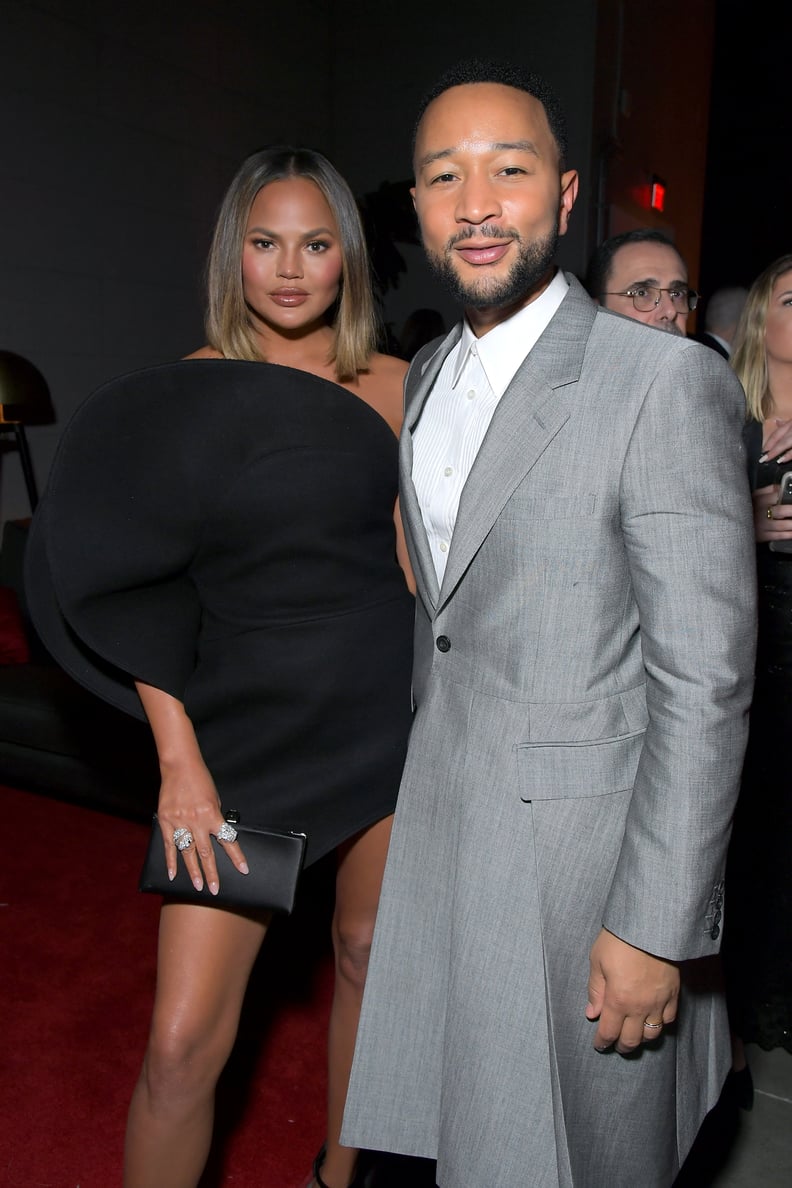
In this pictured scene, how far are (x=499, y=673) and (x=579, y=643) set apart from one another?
0.35 feet

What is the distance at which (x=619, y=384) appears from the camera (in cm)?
100

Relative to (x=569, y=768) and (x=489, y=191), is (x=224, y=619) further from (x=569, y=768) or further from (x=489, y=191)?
(x=489, y=191)

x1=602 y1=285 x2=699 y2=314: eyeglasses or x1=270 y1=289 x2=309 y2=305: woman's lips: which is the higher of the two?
x1=602 y1=285 x2=699 y2=314: eyeglasses

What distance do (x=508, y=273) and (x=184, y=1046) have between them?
42.9 inches

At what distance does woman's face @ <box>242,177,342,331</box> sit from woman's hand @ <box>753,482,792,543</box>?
944mm

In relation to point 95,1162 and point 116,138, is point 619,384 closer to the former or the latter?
point 95,1162

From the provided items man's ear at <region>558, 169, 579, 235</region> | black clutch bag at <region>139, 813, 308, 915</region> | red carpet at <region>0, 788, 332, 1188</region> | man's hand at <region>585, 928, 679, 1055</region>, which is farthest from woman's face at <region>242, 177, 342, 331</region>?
red carpet at <region>0, 788, 332, 1188</region>

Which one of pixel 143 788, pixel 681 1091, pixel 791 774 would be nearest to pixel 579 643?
pixel 681 1091

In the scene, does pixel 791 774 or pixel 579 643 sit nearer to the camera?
pixel 579 643

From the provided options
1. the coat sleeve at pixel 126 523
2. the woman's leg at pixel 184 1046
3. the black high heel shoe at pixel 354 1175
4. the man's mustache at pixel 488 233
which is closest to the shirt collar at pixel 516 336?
the man's mustache at pixel 488 233

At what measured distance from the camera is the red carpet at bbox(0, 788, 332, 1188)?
1835 mm

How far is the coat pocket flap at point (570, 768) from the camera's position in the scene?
3.49 ft

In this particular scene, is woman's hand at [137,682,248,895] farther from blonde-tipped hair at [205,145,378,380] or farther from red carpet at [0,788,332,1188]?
red carpet at [0,788,332,1188]

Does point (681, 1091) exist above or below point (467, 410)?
below
